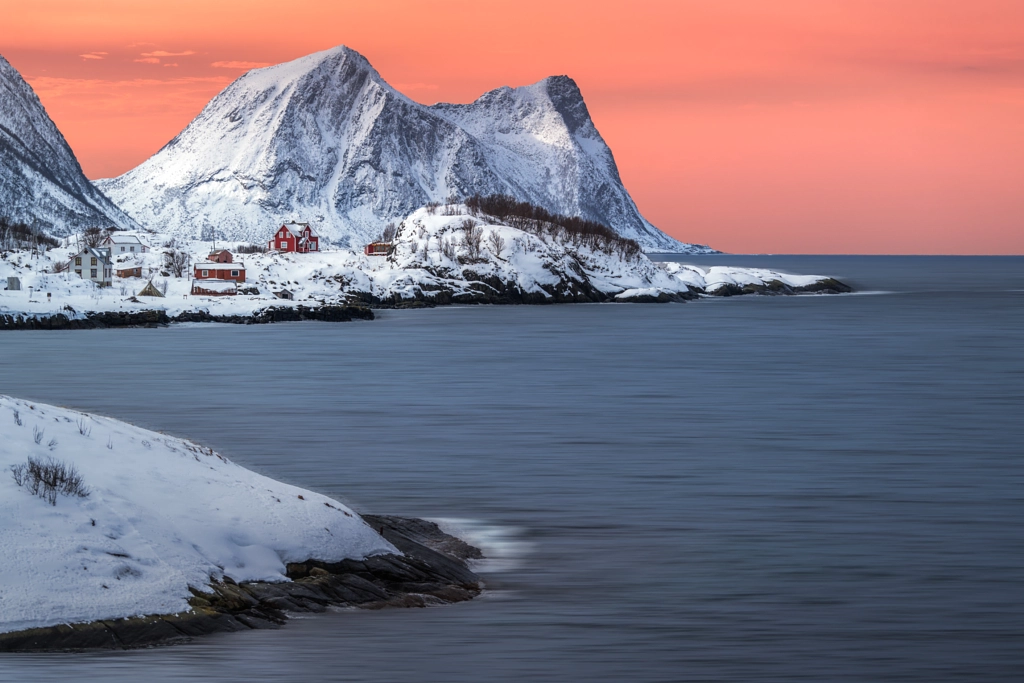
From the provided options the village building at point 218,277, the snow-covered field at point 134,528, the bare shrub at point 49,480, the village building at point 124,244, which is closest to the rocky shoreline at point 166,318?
the village building at point 218,277

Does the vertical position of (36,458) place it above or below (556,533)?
above

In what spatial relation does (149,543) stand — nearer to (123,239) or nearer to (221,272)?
(221,272)

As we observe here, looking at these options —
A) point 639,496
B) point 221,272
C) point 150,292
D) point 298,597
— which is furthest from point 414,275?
point 298,597

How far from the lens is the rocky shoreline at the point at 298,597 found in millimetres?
11984

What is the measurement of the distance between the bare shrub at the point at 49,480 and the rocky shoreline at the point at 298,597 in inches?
76.6

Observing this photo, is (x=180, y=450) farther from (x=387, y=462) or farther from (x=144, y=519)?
(x=387, y=462)

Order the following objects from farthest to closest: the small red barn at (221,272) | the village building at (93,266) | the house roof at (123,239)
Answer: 1. the house roof at (123,239)
2. the small red barn at (221,272)
3. the village building at (93,266)

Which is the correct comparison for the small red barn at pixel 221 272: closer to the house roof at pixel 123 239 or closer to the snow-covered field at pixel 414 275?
the snow-covered field at pixel 414 275

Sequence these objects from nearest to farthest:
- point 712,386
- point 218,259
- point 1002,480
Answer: point 1002,480 < point 712,386 < point 218,259

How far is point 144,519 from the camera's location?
13.6 m

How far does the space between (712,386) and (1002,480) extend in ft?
79.6

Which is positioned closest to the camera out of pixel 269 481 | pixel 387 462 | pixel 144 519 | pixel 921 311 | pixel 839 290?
pixel 144 519

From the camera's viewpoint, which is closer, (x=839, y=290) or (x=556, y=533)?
(x=556, y=533)

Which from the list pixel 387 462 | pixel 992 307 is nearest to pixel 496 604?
pixel 387 462
